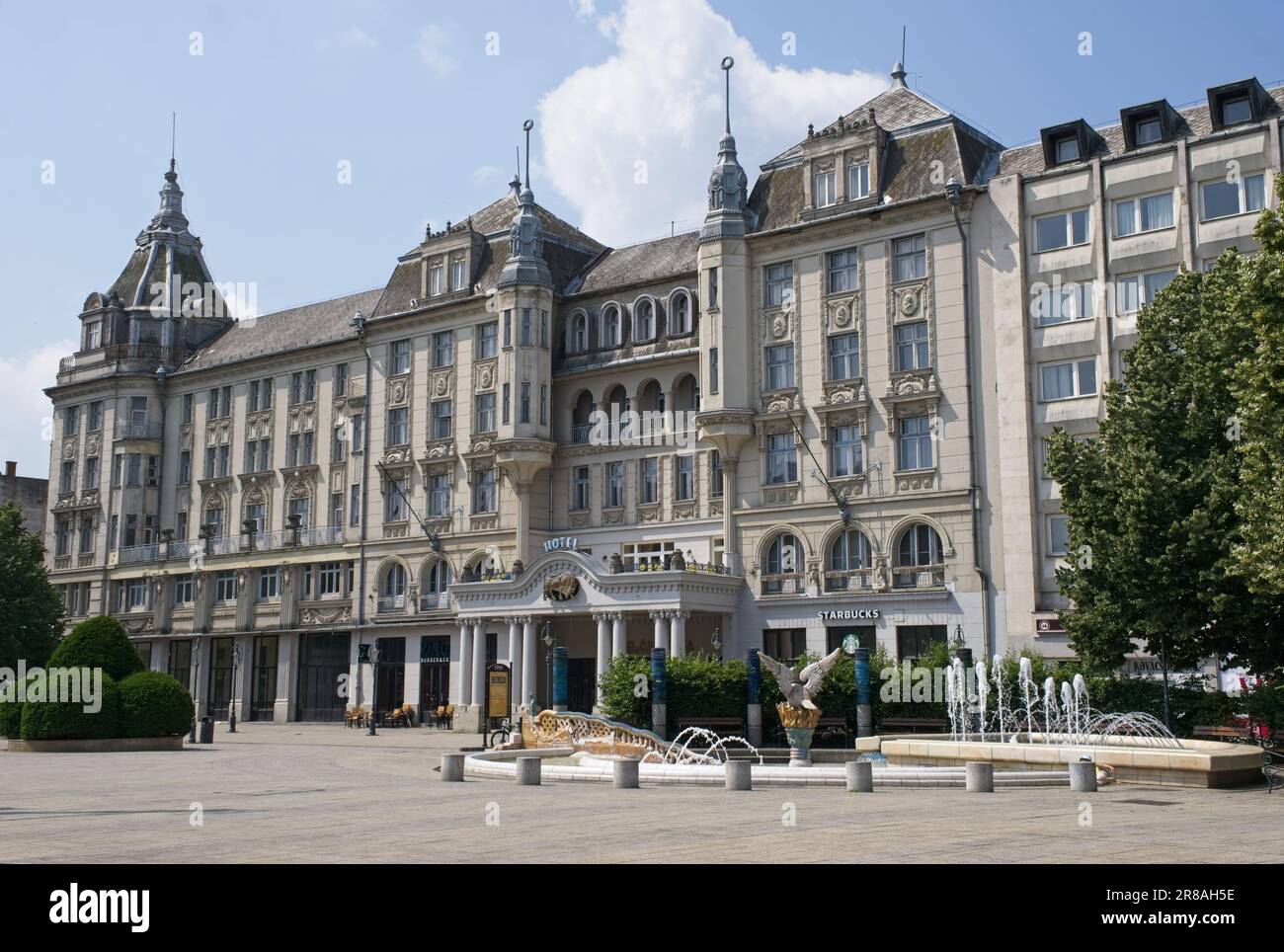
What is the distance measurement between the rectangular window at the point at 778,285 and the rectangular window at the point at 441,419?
655 inches

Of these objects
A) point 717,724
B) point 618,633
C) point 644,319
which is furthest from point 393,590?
point 717,724

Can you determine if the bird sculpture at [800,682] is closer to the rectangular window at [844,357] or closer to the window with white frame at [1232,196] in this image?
the rectangular window at [844,357]

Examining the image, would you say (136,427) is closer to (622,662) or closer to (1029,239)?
(622,662)

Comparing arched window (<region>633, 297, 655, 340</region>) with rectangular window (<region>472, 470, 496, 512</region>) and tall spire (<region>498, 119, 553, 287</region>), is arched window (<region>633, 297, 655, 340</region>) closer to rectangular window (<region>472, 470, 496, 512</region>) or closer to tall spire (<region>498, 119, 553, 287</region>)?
tall spire (<region>498, 119, 553, 287</region>)

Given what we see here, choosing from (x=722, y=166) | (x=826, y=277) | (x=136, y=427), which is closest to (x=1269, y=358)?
(x=826, y=277)

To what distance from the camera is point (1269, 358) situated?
77.4ft

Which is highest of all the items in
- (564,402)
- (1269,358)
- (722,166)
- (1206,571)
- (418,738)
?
(722,166)

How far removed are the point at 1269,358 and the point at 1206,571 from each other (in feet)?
25.9

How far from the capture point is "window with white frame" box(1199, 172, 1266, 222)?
4203cm

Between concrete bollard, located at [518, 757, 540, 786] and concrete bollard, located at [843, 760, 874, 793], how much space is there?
588 centimetres

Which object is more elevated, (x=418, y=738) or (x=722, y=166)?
(x=722, y=166)

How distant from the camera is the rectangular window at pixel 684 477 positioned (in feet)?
178

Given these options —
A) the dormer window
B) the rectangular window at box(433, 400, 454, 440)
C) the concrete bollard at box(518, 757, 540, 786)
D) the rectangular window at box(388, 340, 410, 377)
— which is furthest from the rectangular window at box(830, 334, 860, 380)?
the concrete bollard at box(518, 757, 540, 786)
